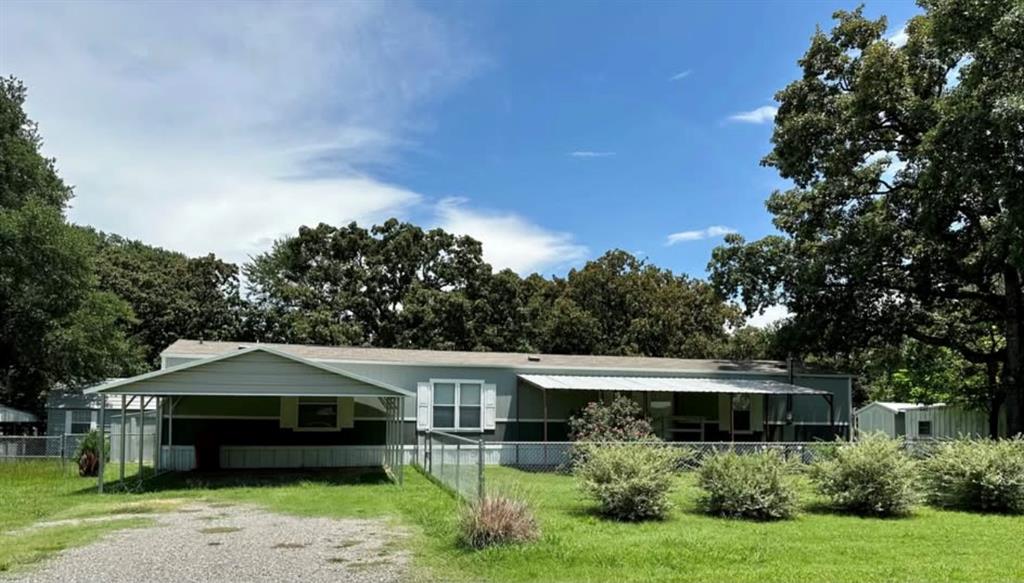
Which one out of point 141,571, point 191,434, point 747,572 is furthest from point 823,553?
point 191,434

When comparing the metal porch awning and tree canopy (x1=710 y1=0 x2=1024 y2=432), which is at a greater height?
tree canopy (x1=710 y1=0 x2=1024 y2=432)

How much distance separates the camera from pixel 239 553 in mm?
8430

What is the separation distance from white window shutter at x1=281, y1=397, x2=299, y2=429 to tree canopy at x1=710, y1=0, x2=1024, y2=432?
12.8 metres

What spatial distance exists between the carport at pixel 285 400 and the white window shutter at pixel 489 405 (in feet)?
7.57

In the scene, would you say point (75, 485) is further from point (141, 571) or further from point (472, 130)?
point (472, 130)

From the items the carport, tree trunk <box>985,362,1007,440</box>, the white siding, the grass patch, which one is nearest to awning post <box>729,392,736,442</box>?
tree trunk <box>985,362,1007,440</box>

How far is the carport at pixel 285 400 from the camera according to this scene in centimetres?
1453

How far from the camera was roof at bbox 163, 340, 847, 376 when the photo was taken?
19469 mm

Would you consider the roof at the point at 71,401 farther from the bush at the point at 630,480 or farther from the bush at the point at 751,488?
the bush at the point at 751,488

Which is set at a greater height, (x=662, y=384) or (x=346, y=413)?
(x=662, y=384)

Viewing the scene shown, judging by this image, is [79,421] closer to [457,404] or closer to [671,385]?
[457,404]

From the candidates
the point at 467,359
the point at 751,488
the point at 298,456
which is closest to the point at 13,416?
the point at 298,456

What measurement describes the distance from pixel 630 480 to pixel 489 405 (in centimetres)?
957

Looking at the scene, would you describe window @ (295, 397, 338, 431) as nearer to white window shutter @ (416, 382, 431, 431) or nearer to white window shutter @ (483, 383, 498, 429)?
white window shutter @ (416, 382, 431, 431)
